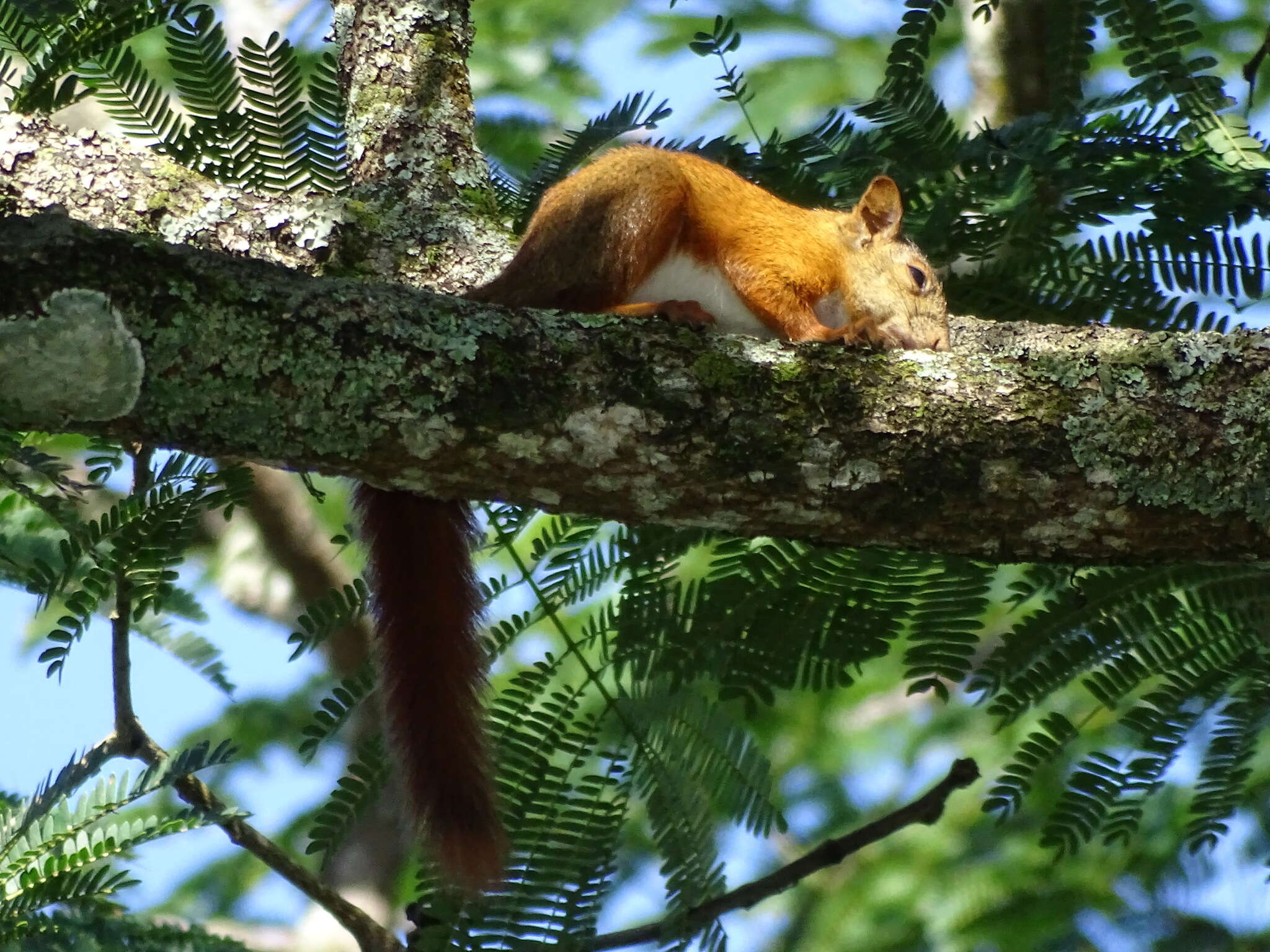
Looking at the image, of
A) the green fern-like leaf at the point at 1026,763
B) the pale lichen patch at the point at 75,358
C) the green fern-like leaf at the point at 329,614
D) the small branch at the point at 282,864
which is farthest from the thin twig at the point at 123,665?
the green fern-like leaf at the point at 1026,763

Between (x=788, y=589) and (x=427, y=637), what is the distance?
2.83 ft

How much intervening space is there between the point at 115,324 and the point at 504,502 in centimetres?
73

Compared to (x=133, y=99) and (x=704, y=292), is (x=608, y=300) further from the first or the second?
(x=133, y=99)

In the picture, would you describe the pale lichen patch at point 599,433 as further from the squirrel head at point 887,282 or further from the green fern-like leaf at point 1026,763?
the squirrel head at point 887,282

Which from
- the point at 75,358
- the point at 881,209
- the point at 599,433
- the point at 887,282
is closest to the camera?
the point at 75,358

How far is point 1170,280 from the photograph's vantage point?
3.48 metres

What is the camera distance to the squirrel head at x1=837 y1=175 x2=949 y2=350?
393 cm

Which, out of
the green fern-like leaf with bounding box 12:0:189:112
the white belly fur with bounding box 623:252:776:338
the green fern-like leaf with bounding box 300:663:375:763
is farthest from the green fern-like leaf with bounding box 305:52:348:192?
the green fern-like leaf with bounding box 300:663:375:763

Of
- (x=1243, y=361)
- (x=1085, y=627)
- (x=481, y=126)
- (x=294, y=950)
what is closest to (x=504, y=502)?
(x=1243, y=361)

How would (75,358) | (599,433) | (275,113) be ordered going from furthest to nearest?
1. (275,113)
2. (599,433)
3. (75,358)

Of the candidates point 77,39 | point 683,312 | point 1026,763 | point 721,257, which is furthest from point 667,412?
point 77,39

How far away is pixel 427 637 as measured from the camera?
324 centimetres

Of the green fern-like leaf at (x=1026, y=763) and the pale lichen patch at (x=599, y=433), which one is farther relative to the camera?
the green fern-like leaf at (x=1026, y=763)

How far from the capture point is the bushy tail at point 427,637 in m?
3.09
